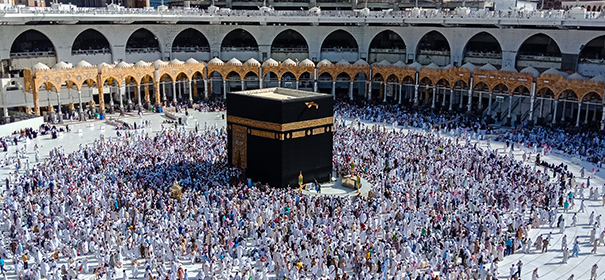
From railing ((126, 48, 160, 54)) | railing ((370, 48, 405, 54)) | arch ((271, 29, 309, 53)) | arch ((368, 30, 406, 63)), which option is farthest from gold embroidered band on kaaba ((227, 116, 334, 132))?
arch ((271, 29, 309, 53))

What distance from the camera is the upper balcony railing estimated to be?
115ft

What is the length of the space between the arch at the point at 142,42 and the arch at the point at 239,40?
18.9ft

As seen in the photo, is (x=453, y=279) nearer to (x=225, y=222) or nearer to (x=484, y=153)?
(x=225, y=222)

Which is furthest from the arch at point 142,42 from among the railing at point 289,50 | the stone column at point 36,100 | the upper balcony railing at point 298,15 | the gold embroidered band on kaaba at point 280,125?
the gold embroidered band on kaaba at point 280,125

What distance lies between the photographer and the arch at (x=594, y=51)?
36.4 meters

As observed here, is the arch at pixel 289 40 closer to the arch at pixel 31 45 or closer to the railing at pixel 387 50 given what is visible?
the railing at pixel 387 50

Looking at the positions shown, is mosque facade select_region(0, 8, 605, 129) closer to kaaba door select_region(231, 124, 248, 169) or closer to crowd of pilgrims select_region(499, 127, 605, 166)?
crowd of pilgrims select_region(499, 127, 605, 166)

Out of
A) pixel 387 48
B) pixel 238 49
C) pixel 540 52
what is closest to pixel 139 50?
pixel 238 49

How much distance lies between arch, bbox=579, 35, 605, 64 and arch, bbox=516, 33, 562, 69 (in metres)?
1.52

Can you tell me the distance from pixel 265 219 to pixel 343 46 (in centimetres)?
3274

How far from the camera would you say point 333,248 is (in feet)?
52.3

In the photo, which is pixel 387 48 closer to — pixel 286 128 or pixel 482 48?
pixel 482 48

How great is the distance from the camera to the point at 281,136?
2183cm

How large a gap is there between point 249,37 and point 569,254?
3679 cm
